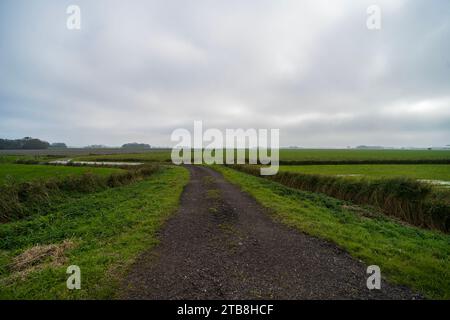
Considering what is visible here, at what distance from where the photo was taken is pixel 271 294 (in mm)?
4188

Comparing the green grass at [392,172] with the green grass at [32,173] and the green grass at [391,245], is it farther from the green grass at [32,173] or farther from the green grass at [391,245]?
the green grass at [32,173]

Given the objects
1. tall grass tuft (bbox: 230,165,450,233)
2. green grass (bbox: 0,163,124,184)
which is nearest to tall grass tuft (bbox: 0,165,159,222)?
green grass (bbox: 0,163,124,184)

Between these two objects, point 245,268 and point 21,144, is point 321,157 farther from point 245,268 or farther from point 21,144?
point 21,144

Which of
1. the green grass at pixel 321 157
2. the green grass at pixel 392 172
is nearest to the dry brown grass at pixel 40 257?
the green grass at pixel 392 172

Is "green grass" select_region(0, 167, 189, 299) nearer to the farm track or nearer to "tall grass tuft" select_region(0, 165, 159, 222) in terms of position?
the farm track

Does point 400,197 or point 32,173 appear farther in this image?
point 32,173

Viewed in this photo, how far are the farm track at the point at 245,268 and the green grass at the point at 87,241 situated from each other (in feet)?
1.64

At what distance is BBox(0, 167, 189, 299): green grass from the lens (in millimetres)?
4418

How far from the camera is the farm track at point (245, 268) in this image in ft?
13.9

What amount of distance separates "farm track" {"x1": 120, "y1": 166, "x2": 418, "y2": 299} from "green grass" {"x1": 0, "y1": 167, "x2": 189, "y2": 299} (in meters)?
0.50

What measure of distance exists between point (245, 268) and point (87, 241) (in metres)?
5.61

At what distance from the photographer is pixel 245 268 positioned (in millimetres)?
5219

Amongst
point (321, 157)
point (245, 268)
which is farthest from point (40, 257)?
point (321, 157)
